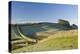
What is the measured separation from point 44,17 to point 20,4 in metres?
0.30

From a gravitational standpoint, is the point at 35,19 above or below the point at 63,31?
above

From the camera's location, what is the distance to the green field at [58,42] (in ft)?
6.20

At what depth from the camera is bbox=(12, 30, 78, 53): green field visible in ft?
6.20

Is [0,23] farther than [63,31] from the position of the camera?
No

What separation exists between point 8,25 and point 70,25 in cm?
72

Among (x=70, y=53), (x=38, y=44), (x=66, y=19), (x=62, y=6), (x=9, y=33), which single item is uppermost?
(x=62, y=6)

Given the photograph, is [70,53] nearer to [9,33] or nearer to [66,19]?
[66,19]

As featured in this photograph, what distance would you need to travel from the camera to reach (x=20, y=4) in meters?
1.86

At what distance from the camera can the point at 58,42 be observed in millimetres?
1986

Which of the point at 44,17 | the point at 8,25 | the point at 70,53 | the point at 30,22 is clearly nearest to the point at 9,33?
the point at 8,25

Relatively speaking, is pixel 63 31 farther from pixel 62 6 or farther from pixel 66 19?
pixel 62 6

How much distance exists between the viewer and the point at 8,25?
1836 mm

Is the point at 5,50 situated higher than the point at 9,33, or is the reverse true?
the point at 9,33

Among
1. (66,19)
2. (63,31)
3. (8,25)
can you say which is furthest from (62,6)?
(8,25)
